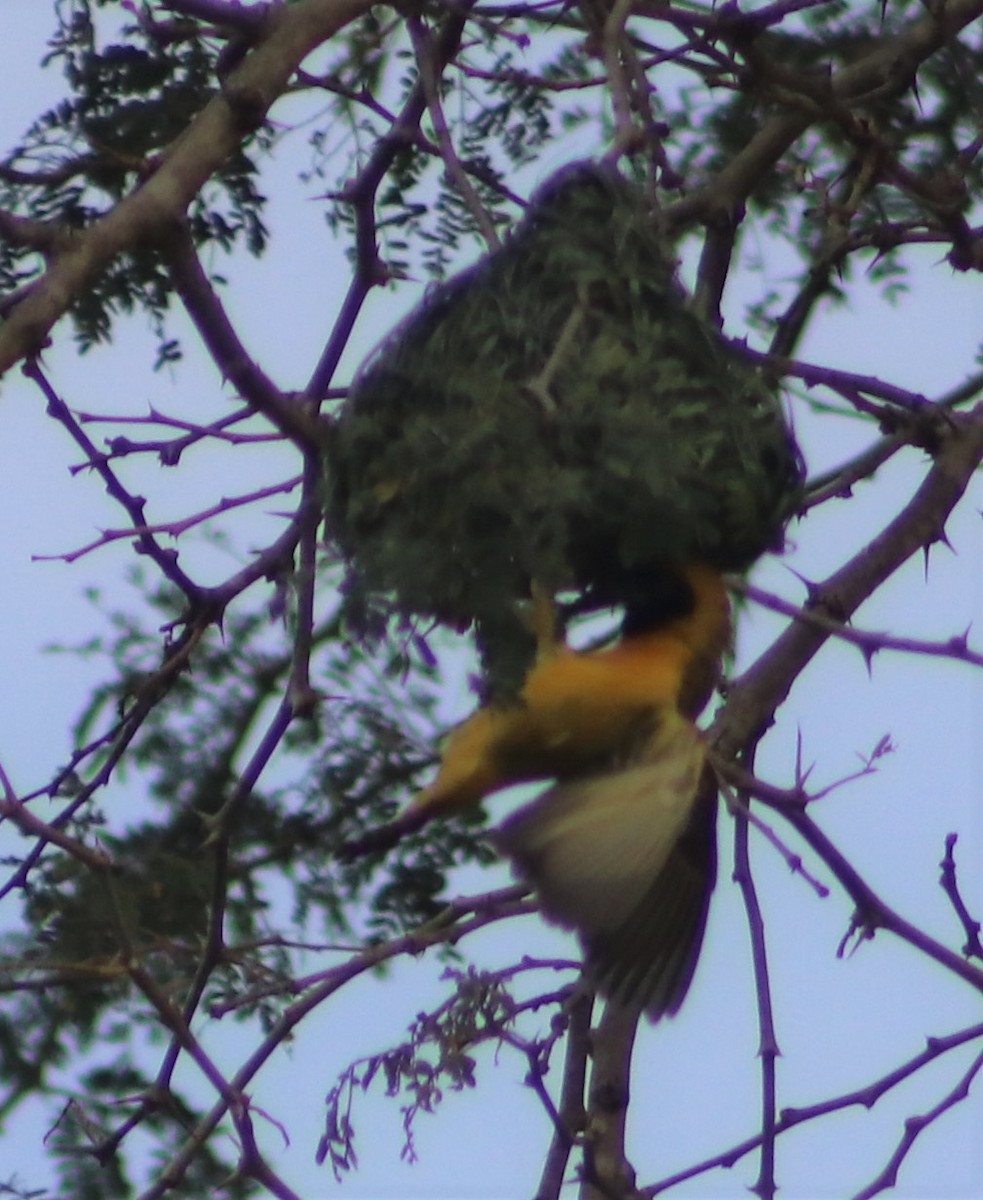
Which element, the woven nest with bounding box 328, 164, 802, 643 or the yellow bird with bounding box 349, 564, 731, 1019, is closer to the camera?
the woven nest with bounding box 328, 164, 802, 643

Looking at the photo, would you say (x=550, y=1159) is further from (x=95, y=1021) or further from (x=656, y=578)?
(x=95, y=1021)

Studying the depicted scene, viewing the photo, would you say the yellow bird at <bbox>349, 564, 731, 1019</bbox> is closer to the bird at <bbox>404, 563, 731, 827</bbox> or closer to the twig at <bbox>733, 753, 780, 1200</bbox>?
the bird at <bbox>404, 563, 731, 827</bbox>

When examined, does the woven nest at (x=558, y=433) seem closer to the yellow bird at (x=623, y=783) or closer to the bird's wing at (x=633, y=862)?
the yellow bird at (x=623, y=783)

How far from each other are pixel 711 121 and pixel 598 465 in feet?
5.98

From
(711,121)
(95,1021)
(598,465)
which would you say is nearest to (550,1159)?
(598,465)

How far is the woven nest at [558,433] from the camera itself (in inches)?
126

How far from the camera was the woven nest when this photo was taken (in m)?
3.21

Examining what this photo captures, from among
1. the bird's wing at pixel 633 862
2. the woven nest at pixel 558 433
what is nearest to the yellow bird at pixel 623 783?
the bird's wing at pixel 633 862

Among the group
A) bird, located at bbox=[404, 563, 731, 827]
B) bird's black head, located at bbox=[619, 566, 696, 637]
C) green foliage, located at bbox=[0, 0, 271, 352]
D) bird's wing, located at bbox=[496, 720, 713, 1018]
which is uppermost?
green foliage, located at bbox=[0, 0, 271, 352]

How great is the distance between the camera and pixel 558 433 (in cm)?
326

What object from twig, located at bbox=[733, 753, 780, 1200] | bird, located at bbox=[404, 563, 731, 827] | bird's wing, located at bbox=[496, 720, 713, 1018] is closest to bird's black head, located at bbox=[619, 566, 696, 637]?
bird, located at bbox=[404, 563, 731, 827]

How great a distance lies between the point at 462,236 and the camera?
4281mm

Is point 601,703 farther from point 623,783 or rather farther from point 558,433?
point 558,433

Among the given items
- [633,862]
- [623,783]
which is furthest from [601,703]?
[633,862]
